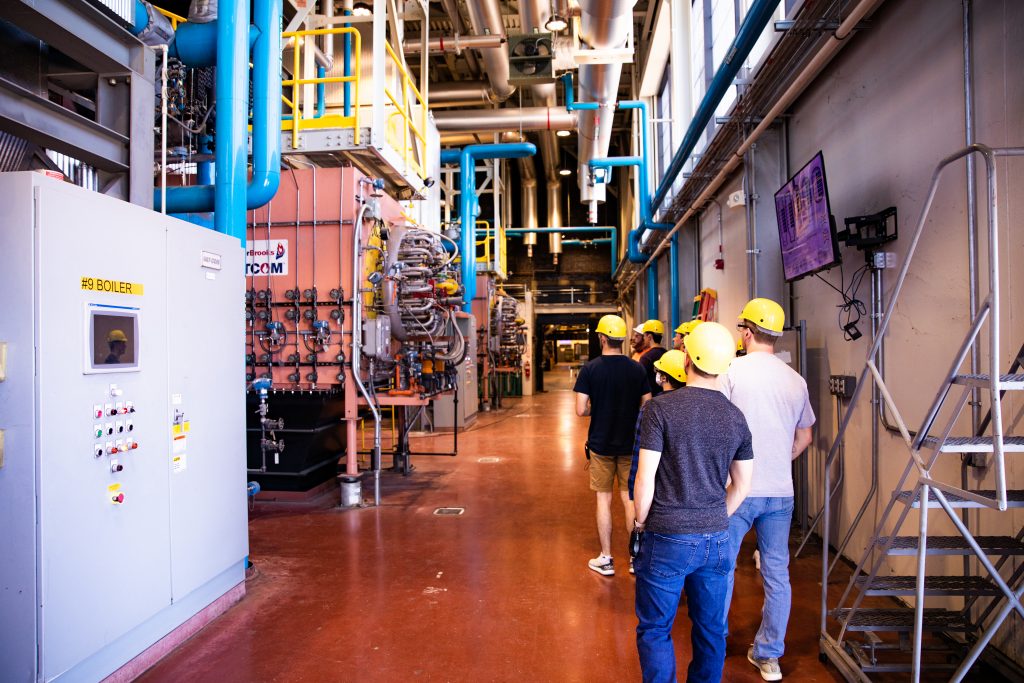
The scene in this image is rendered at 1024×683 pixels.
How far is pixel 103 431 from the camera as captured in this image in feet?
9.62

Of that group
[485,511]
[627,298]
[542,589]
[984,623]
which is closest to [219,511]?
[542,589]

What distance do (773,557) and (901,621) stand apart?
25.4 inches

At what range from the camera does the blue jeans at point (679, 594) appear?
7.86 ft

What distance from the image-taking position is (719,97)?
587 cm

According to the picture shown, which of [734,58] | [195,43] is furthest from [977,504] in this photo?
[195,43]

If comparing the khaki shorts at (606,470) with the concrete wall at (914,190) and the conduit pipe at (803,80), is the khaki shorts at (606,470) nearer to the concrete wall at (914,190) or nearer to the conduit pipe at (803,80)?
the concrete wall at (914,190)

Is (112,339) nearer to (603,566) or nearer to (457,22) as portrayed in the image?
(603,566)

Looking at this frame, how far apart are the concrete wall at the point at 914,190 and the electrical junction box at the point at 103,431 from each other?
13.7 ft

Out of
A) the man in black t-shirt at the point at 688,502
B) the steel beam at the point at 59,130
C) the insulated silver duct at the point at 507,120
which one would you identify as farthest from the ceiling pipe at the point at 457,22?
the man in black t-shirt at the point at 688,502

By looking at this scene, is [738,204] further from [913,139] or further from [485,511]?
[485,511]

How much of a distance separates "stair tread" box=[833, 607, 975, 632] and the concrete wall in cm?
20

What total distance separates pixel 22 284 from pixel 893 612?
4364mm

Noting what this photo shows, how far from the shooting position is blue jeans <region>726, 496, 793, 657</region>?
3021mm

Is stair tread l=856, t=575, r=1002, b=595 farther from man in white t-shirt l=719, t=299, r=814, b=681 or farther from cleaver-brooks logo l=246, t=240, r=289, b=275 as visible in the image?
cleaver-brooks logo l=246, t=240, r=289, b=275
